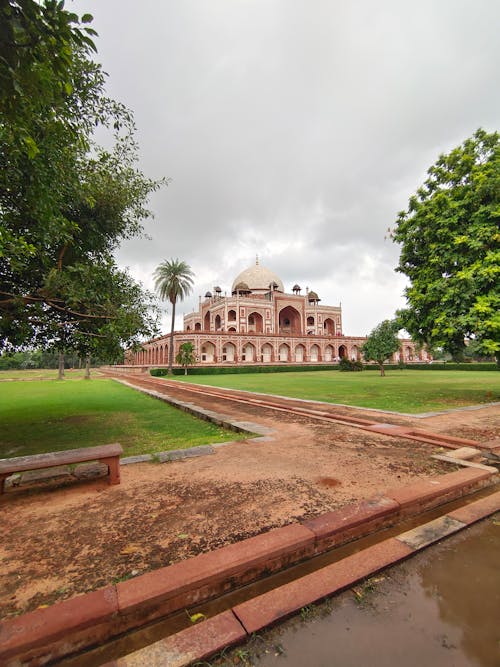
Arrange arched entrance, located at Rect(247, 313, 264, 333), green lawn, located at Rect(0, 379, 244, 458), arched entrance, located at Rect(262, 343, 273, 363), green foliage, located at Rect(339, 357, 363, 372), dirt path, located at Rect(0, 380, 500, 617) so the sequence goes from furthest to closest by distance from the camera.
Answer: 1. arched entrance, located at Rect(247, 313, 264, 333)
2. arched entrance, located at Rect(262, 343, 273, 363)
3. green foliage, located at Rect(339, 357, 363, 372)
4. green lawn, located at Rect(0, 379, 244, 458)
5. dirt path, located at Rect(0, 380, 500, 617)

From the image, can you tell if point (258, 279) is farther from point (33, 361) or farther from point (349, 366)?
point (33, 361)

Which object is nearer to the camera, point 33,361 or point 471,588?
point 471,588

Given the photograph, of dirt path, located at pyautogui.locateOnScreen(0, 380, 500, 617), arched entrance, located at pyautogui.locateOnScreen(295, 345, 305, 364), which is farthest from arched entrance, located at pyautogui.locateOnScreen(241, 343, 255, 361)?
dirt path, located at pyautogui.locateOnScreen(0, 380, 500, 617)

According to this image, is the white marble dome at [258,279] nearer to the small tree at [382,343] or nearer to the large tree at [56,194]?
the small tree at [382,343]

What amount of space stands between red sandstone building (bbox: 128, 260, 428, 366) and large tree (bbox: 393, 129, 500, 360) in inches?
1324

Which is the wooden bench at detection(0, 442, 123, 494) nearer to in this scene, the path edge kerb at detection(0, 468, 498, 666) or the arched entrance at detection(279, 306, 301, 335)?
the path edge kerb at detection(0, 468, 498, 666)

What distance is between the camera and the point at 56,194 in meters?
5.28

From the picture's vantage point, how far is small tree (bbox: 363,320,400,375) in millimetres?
32406

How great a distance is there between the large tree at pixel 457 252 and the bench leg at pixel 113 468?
33.8ft

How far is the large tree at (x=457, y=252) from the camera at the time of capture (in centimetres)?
979

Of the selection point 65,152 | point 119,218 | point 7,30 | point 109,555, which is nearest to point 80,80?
point 65,152

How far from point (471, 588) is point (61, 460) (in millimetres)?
4012

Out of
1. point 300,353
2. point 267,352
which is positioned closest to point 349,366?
point 300,353

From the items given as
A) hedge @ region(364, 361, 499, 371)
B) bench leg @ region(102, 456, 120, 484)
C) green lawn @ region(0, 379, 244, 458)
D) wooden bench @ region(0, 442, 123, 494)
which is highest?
hedge @ region(364, 361, 499, 371)
